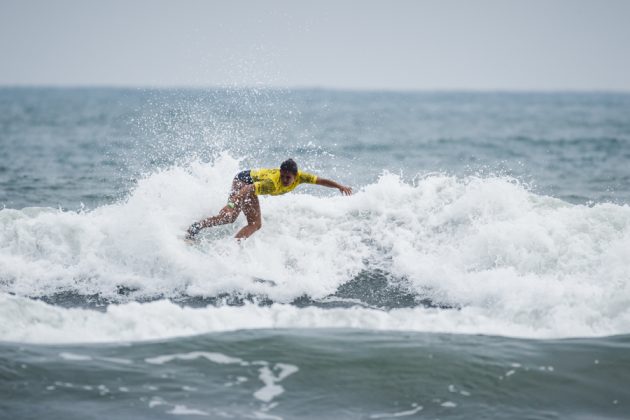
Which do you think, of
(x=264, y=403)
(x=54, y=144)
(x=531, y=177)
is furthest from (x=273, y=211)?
(x=54, y=144)

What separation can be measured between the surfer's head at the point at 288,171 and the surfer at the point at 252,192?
4 cm

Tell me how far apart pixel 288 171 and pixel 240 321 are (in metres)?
2.68

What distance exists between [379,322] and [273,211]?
156 inches

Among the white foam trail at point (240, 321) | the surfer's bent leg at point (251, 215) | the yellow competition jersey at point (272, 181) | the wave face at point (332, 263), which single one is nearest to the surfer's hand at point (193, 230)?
the wave face at point (332, 263)

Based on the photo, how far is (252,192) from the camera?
10.2m

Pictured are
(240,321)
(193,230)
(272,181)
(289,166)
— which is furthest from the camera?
(193,230)

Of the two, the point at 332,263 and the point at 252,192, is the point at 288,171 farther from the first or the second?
the point at 332,263

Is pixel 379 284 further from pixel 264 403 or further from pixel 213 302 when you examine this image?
pixel 264 403

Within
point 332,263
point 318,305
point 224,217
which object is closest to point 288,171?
point 224,217

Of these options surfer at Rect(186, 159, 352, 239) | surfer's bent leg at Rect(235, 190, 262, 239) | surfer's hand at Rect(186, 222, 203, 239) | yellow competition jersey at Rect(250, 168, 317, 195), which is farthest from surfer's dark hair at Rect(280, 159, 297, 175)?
surfer's hand at Rect(186, 222, 203, 239)

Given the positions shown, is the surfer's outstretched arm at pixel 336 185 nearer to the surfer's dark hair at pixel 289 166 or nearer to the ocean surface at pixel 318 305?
the surfer's dark hair at pixel 289 166

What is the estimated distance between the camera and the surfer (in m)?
10.1

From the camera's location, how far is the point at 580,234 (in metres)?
10.1

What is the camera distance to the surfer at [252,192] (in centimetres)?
1014
